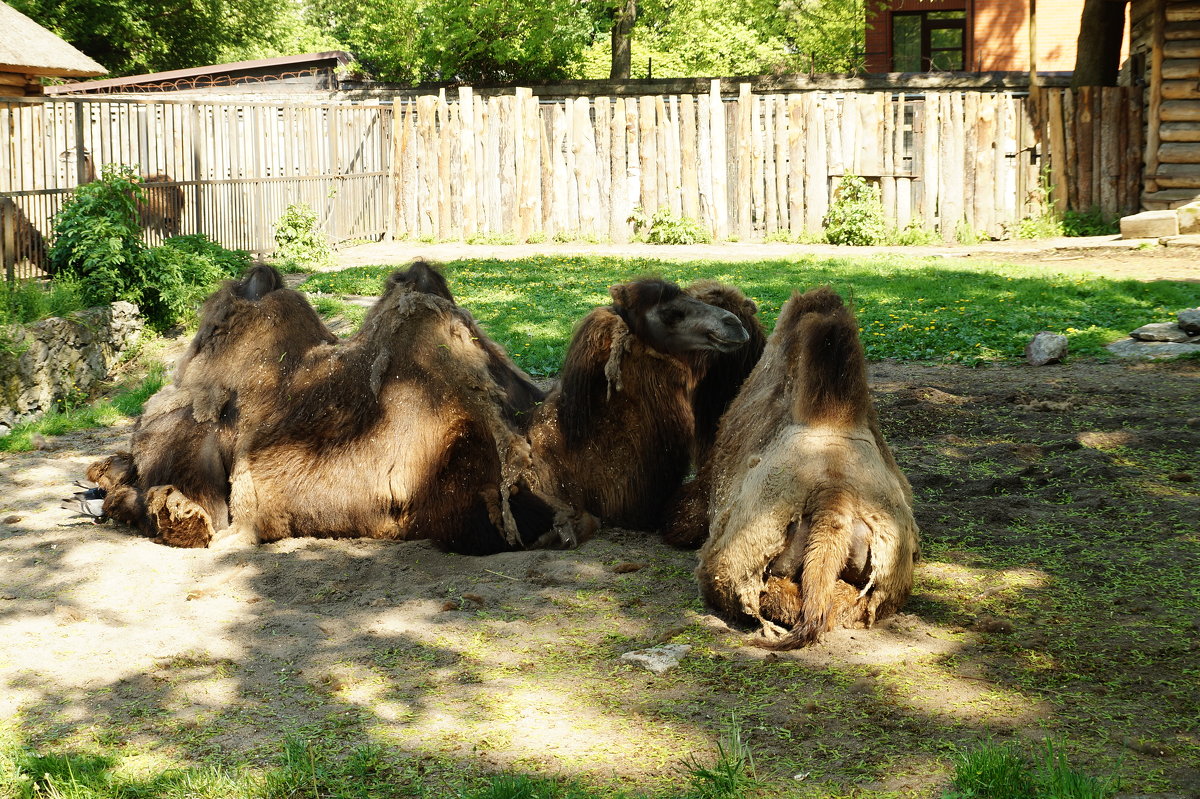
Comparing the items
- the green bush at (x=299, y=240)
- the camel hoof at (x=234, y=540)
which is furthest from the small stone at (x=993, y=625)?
the green bush at (x=299, y=240)

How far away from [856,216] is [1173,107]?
514 cm

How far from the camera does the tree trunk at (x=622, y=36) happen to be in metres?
29.8

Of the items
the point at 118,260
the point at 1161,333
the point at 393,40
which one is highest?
the point at 393,40

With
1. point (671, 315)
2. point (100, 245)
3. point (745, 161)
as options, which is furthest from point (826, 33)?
point (671, 315)

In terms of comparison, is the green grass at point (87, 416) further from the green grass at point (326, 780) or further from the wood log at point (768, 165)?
the wood log at point (768, 165)

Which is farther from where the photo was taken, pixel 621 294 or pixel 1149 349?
pixel 1149 349

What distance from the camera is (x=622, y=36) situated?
30156mm

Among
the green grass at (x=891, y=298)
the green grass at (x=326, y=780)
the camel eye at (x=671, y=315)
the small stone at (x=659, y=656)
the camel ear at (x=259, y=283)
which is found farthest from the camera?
the green grass at (x=891, y=298)

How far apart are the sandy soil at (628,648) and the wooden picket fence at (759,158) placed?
41.1 ft

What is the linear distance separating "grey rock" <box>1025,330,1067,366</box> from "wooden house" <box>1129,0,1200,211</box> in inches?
392

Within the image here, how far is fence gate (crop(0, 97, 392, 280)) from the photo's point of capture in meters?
12.4

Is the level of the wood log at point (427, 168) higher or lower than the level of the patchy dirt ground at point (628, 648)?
higher

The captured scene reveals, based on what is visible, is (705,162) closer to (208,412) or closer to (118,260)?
(118,260)

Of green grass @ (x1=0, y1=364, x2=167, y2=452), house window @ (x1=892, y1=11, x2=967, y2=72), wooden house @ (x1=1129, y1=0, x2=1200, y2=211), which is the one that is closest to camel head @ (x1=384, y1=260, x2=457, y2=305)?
green grass @ (x1=0, y1=364, x2=167, y2=452)
